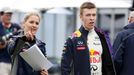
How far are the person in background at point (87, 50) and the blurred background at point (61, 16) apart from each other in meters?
5.20

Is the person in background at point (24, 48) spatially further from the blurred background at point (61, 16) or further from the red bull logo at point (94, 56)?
the blurred background at point (61, 16)

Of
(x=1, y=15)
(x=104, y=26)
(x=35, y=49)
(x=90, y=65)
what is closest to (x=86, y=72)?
(x=90, y=65)

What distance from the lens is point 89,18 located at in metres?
7.61

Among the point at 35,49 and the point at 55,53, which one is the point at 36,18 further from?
the point at 55,53

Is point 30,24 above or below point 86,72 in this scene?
above

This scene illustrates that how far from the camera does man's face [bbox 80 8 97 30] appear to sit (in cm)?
762

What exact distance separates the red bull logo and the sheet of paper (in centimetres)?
60

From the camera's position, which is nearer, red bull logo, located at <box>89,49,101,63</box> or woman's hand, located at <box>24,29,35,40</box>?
woman's hand, located at <box>24,29,35,40</box>

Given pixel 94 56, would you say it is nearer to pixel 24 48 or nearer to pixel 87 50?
pixel 87 50

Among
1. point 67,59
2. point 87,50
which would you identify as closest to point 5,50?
point 67,59

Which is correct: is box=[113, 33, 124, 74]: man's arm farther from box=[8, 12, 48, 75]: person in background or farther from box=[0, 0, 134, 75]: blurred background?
box=[0, 0, 134, 75]: blurred background

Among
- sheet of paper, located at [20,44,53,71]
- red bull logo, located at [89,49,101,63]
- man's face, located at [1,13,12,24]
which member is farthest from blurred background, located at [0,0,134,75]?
sheet of paper, located at [20,44,53,71]

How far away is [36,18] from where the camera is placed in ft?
24.8

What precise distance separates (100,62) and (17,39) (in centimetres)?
117
